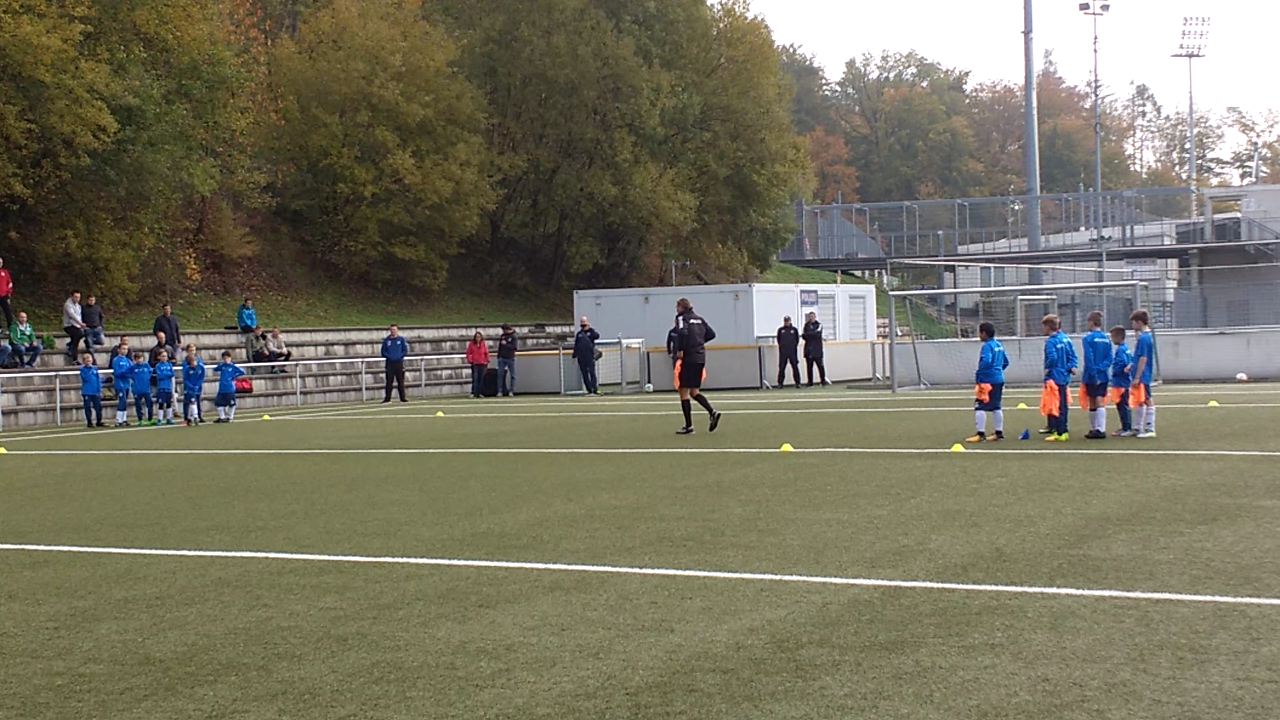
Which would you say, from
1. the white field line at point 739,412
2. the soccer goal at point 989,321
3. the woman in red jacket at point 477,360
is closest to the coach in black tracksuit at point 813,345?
the soccer goal at point 989,321

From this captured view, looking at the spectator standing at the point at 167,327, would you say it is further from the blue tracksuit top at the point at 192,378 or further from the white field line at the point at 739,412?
the white field line at the point at 739,412

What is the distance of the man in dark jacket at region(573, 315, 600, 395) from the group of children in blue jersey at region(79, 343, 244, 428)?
8.40 m

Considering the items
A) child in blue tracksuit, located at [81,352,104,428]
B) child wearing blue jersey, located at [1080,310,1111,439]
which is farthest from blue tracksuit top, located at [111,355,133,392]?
child wearing blue jersey, located at [1080,310,1111,439]

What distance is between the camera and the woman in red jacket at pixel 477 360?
30531mm

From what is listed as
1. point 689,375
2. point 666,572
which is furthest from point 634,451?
point 666,572

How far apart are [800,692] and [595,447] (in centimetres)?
1068

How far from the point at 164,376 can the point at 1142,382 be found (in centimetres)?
1670

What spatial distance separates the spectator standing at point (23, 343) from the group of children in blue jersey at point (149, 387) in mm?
2398

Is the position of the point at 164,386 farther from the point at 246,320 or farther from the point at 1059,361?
the point at 1059,361

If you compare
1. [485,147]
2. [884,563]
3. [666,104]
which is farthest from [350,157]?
[884,563]

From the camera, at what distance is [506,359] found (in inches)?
1228

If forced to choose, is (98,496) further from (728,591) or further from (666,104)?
(666,104)

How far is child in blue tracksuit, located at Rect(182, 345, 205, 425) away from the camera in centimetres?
2361

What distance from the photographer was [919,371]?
26.7m
